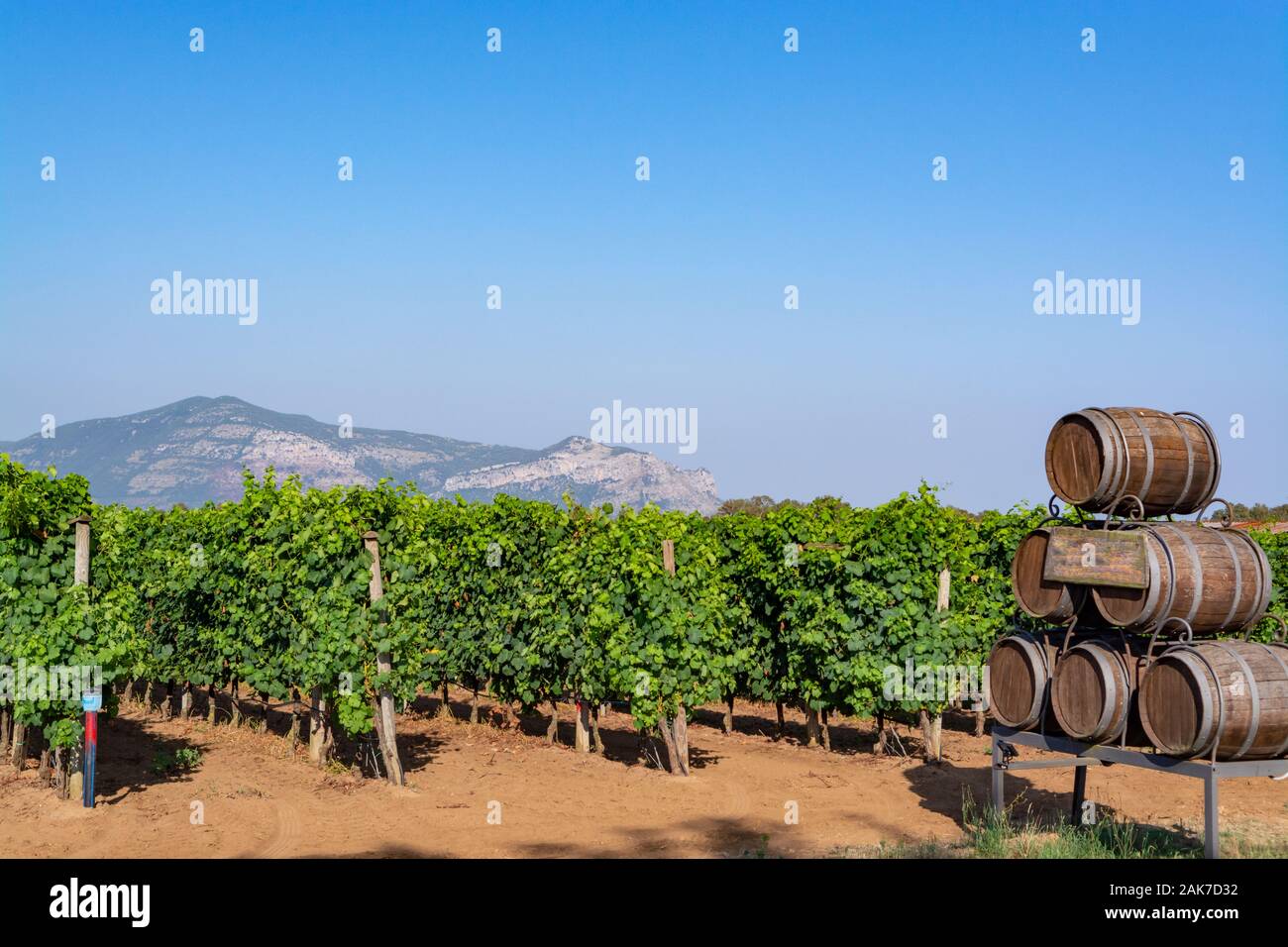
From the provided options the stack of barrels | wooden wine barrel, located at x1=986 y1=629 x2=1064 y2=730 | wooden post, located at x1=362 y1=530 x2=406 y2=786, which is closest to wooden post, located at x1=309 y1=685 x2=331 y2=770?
wooden post, located at x1=362 y1=530 x2=406 y2=786

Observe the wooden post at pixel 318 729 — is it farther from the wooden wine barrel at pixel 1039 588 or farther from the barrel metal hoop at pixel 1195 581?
the barrel metal hoop at pixel 1195 581

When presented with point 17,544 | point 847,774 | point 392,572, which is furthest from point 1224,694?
point 17,544

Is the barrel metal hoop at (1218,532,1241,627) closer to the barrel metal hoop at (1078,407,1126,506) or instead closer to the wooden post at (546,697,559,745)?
the barrel metal hoop at (1078,407,1126,506)

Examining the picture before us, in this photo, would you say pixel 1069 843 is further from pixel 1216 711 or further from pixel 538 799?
pixel 538 799

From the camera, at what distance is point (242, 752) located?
1554 cm

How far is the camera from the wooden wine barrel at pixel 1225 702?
8891mm

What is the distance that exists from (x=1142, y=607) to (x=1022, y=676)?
1.55 meters

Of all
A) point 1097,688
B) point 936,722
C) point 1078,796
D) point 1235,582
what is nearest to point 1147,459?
point 1235,582

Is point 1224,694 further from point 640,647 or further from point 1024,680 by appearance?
point 640,647

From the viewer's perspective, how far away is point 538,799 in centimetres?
1316

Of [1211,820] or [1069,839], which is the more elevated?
[1211,820]

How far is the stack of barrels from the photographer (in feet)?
29.5

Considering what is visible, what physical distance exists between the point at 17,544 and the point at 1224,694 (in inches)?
484

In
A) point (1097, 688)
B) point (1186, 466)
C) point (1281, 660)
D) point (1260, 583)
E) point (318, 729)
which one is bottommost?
point (318, 729)
